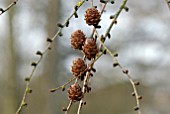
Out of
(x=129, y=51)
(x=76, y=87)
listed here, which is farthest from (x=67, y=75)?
(x=76, y=87)

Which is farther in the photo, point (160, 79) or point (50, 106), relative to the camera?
point (160, 79)

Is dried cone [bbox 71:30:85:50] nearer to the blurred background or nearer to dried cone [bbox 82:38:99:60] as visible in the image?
dried cone [bbox 82:38:99:60]

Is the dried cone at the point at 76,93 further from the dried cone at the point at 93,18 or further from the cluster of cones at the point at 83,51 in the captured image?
the dried cone at the point at 93,18

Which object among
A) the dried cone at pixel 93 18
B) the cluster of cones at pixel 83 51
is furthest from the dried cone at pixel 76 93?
the dried cone at pixel 93 18

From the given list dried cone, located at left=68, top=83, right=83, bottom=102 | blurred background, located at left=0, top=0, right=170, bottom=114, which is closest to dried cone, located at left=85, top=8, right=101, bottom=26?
dried cone, located at left=68, top=83, right=83, bottom=102

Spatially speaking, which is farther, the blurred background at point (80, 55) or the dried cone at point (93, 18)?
the blurred background at point (80, 55)

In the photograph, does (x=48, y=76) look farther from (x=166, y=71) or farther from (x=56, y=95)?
(x=166, y=71)

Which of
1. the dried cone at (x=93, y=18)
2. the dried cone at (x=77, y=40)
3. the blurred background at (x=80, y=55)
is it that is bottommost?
the dried cone at (x=77, y=40)

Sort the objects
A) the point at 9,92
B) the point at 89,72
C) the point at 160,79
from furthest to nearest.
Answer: the point at 160,79
the point at 9,92
the point at 89,72
